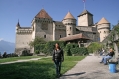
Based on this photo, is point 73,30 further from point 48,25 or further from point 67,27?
point 48,25

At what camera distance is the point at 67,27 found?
168 feet

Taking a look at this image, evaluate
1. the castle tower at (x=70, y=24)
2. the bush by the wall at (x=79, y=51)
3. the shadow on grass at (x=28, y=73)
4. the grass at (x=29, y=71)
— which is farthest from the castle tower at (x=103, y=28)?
the shadow on grass at (x=28, y=73)

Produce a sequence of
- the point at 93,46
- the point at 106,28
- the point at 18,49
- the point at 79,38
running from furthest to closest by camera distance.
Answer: the point at 106,28 → the point at 18,49 → the point at 79,38 → the point at 93,46

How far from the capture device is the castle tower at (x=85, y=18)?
65569mm

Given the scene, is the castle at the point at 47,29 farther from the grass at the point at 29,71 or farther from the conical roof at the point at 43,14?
the grass at the point at 29,71

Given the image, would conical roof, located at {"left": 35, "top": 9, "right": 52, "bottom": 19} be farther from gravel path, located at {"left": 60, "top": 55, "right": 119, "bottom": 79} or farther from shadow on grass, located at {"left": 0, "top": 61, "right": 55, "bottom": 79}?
gravel path, located at {"left": 60, "top": 55, "right": 119, "bottom": 79}

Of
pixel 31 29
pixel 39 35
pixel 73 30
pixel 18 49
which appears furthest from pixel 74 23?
pixel 18 49

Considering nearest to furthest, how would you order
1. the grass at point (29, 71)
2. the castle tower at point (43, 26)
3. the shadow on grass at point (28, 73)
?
the shadow on grass at point (28, 73)
the grass at point (29, 71)
the castle tower at point (43, 26)

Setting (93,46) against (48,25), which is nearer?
(93,46)

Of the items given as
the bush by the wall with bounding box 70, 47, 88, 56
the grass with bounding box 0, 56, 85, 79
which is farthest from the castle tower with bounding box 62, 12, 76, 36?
the grass with bounding box 0, 56, 85, 79

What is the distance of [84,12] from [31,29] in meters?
29.0

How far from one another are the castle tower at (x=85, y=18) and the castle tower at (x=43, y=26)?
21.7 meters

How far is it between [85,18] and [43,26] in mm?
25203

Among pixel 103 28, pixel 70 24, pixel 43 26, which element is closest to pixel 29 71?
pixel 43 26
